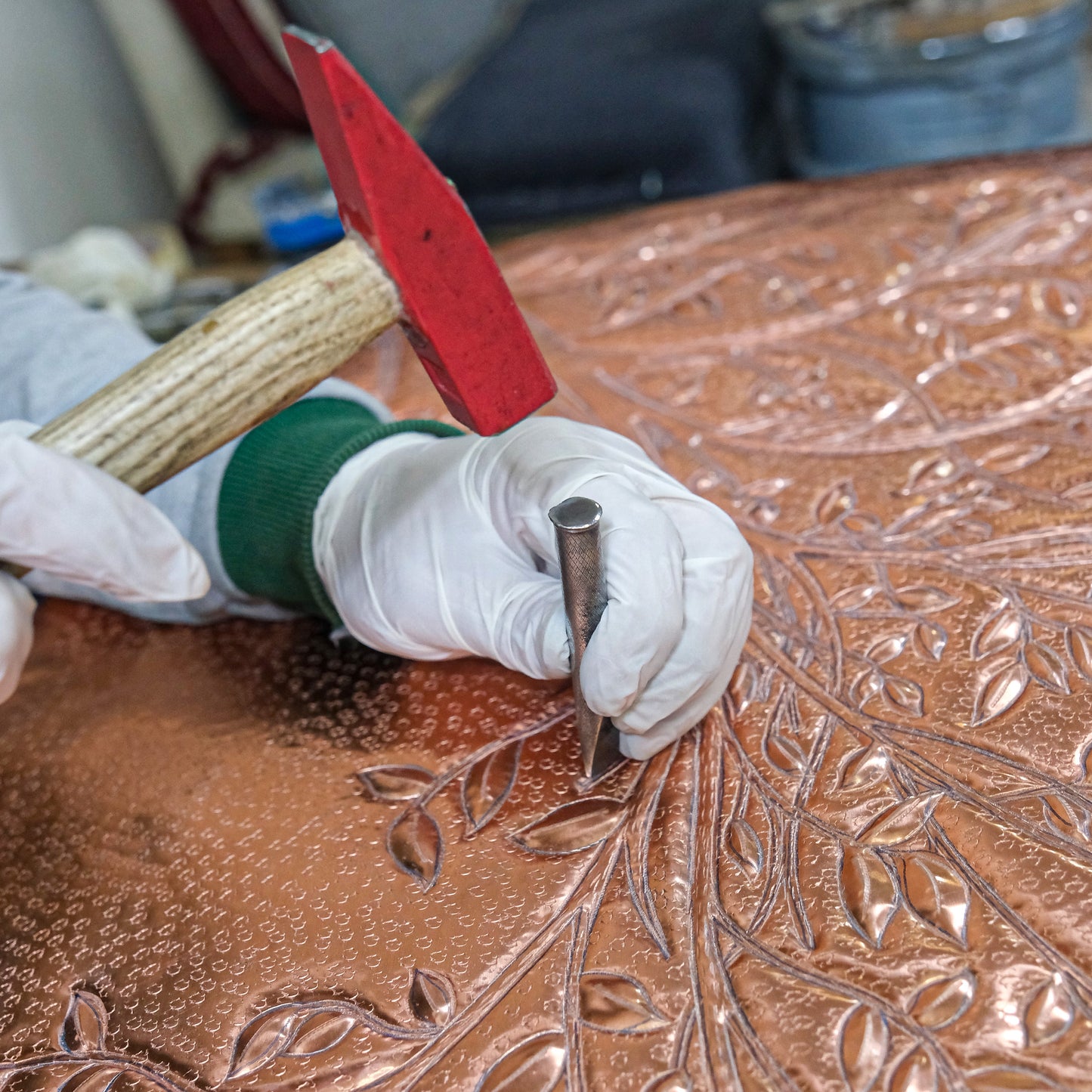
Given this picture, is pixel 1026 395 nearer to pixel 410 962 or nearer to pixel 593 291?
pixel 593 291

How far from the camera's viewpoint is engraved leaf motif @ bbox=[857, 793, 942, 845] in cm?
62

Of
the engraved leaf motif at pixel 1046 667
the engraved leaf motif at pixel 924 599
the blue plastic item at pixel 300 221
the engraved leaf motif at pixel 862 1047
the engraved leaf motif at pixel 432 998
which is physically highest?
the engraved leaf motif at pixel 432 998

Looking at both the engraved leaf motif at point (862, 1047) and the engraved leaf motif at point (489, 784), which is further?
the engraved leaf motif at point (489, 784)

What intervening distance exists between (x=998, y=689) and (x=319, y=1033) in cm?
47

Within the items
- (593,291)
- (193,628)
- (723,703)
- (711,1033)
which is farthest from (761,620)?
(593,291)

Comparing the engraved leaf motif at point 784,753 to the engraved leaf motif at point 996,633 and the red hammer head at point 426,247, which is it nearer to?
the engraved leaf motif at point 996,633

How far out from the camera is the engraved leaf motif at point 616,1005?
0.56 m

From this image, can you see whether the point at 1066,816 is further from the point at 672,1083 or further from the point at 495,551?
the point at 495,551

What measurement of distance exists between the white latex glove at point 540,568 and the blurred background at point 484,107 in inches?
43.8

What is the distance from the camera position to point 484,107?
2.41 m

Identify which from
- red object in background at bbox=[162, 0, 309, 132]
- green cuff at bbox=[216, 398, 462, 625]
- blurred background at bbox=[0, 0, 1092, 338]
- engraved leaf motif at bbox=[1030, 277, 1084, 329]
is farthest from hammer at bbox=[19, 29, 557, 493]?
red object in background at bbox=[162, 0, 309, 132]

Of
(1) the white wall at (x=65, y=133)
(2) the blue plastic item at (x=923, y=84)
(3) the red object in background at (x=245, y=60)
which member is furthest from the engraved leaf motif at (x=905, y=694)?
(1) the white wall at (x=65, y=133)

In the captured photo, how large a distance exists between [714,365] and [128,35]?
85.0 inches

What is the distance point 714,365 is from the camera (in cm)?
110
